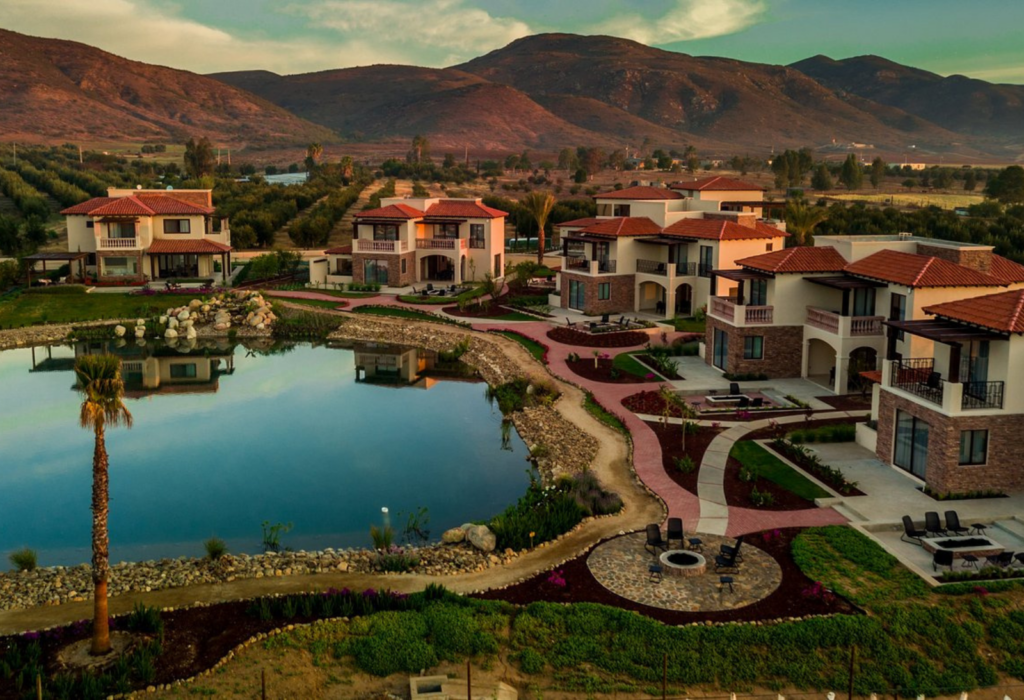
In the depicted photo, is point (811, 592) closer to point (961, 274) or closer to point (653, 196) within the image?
point (961, 274)

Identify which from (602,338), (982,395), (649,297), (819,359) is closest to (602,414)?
(819,359)

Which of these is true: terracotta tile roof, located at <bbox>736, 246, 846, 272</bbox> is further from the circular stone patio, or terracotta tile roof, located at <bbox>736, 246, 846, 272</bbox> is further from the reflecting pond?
the circular stone patio

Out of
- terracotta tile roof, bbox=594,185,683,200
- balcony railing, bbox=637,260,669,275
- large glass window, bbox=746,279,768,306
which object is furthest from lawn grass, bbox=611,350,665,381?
terracotta tile roof, bbox=594,185,683,200

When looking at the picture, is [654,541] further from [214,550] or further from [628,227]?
[628,227]

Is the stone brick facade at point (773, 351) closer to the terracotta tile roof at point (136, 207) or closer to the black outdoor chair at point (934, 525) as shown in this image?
the black outdoor chair at point (934, 525)

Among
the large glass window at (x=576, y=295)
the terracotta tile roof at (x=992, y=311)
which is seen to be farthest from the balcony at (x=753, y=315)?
the large glass window at (x=576, y=295)

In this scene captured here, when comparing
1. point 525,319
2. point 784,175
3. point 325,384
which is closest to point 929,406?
point 325,384
